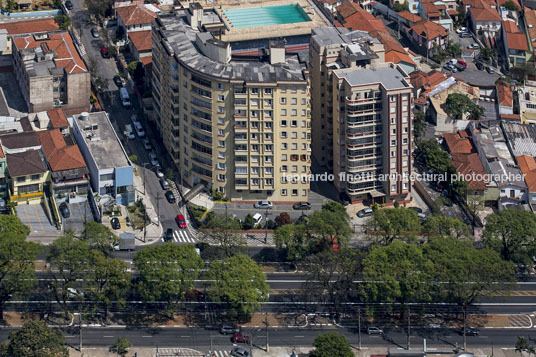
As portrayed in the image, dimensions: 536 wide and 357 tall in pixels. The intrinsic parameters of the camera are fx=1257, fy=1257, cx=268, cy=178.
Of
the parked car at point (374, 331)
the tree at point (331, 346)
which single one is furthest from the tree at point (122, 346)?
the parked car at point (374, 331)

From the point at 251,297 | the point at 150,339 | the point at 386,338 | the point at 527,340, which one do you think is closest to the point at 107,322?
the point at 150,339

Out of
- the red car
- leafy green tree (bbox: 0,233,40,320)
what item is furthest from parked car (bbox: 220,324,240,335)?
leafy green tree (bbox: 0,233,40,320)

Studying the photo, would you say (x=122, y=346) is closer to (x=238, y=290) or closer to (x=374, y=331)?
(x=238, y=290)

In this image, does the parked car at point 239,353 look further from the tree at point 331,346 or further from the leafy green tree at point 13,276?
the leafy green tree at point 13,276

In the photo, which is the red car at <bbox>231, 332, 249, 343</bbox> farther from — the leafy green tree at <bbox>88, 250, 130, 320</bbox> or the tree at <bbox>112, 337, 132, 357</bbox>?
the leafy green tree at <bbox>88, 250, 130, 320</bbox>

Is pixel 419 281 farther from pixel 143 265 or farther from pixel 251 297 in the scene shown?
pixel 143 265
